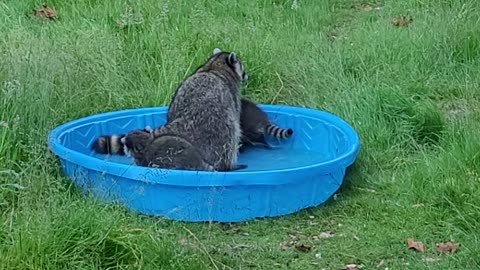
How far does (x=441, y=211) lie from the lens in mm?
5219

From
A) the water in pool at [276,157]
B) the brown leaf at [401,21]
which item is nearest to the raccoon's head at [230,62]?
the water in pool at [276,157]

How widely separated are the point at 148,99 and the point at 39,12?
1.64 m

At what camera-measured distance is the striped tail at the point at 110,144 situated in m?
6.31

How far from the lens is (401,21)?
27.1 ft

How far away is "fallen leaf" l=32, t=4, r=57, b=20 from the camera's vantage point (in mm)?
7887

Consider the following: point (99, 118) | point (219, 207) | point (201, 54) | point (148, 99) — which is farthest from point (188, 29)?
point (219, 207)

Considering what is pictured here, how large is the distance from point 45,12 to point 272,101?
2201 mm

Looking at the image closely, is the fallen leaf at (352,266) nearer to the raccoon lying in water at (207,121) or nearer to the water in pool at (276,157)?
the raccoon lying in water at (207,121)

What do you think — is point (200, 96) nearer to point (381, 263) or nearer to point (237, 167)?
point (237, 167)

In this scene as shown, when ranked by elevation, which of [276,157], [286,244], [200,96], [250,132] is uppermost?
[200,96]

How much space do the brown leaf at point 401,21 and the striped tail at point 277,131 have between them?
2.02 m

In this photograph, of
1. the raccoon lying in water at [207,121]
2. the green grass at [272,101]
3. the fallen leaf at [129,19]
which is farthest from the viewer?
the fallen leaf at [129,19]

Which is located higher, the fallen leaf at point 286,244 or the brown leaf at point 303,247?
the brown leaf at point 303,247

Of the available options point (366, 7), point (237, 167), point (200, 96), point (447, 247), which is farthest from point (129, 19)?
point (447, 247)
